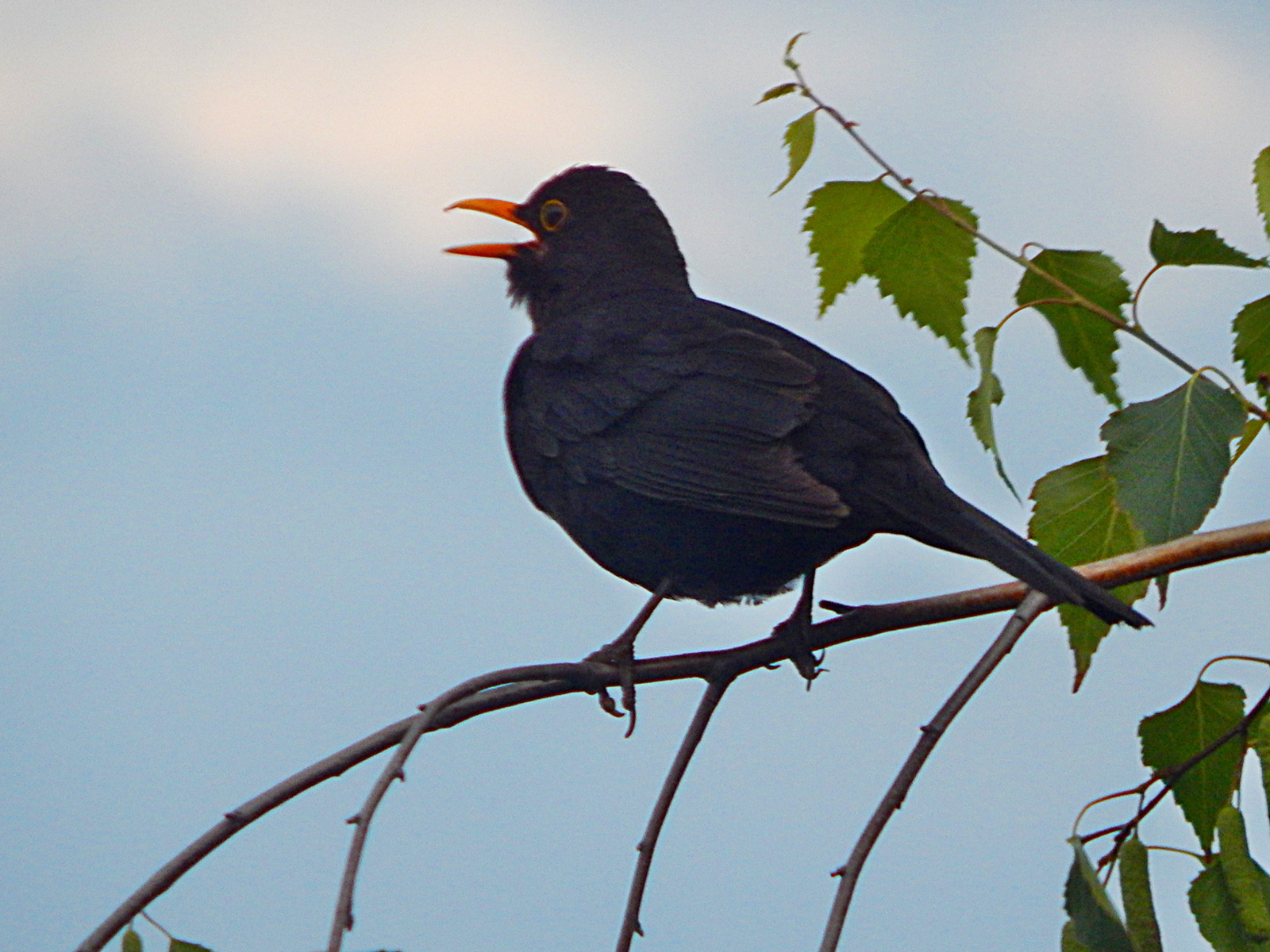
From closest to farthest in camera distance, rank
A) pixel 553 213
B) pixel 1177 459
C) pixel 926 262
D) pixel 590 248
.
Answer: pixel 1177 459 < pixel 926 262 < pixel 590 248 < pixel 553 213

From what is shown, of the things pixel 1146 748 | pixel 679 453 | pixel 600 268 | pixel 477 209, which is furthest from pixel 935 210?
Result: pixel 477 209

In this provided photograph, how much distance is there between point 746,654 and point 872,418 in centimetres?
72

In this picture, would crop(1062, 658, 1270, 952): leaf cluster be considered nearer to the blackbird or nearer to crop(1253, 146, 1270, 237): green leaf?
the blackbird

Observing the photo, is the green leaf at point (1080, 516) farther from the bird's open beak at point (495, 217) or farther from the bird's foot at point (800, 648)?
the bird's open beak at point (495, 217)

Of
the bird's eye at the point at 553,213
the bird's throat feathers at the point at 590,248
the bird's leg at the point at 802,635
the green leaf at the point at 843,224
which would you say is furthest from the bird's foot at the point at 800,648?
the bird's eye at the point at 553,213

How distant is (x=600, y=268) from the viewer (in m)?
4.55

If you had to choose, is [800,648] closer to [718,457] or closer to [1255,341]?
[718,457]

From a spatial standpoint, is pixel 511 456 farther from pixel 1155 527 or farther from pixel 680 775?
pixel 1155 527

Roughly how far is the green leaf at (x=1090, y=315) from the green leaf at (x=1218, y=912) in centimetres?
91

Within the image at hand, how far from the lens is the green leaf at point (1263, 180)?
2.59 m

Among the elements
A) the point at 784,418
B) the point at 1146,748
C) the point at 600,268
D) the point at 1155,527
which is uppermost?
the point at 600,268

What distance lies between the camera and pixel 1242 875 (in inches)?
93.5

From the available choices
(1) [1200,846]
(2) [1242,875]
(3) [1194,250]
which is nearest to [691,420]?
(3) [1194,250]

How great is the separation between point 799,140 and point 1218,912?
A: 5.34 ft
